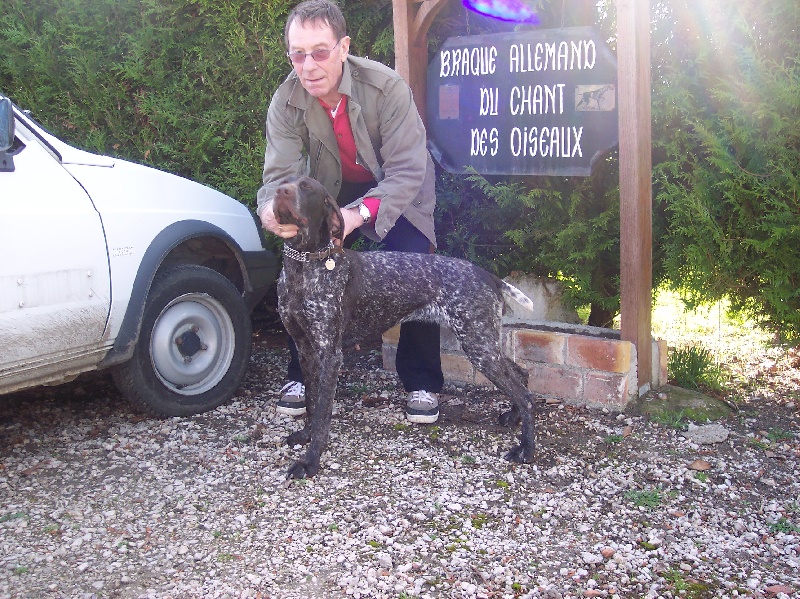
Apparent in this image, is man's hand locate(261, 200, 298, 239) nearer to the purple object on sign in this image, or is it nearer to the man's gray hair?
the man's gray hair

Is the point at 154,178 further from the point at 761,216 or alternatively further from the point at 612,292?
the point at 761,216

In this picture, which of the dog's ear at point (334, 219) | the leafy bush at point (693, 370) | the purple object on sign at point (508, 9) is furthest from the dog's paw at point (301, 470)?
the purple object on sign at point (508, 9)

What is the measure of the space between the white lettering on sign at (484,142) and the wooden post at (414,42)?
1.22 ft

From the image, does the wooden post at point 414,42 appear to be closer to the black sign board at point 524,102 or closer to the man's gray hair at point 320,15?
the black sign board at point 524,102

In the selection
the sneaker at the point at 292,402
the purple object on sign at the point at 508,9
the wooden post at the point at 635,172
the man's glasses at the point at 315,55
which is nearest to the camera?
the man's glasses at the point at 315,55

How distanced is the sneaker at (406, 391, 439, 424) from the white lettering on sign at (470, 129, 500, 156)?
1408mm

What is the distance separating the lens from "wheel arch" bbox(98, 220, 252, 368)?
13.0ft

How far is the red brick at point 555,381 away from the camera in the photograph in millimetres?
4371

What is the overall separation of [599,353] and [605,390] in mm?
202

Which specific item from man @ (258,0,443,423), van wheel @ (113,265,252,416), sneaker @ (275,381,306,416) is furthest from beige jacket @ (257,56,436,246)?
sneaker @ (275,381,306,416)

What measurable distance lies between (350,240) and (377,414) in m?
0.98

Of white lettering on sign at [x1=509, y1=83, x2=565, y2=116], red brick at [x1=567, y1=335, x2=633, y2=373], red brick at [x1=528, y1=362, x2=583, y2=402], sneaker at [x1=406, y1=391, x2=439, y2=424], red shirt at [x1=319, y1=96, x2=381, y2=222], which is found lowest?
sneaker at [x1=406, y1=391, x2=439, y2=424]

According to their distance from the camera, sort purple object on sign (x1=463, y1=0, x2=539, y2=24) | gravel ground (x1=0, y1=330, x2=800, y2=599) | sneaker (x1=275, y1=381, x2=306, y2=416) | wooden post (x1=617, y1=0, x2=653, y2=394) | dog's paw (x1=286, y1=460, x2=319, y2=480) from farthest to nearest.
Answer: purple object on sign (x1=463, y1=0, x2=539, y2=24) < sneaker (x1=275, y1=381, x2=306, y2=416) < wooden post (x1=617, y1=0, x2=653, y2=394) < dog's paw (x1=286, y1=460, x2=319, y2=480) < gravel ground (x1=0, y1=330, x2=800, y2=599)

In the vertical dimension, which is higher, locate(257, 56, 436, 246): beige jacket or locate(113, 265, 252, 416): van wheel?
locate(257, 56, 436, 246): beige jacket
